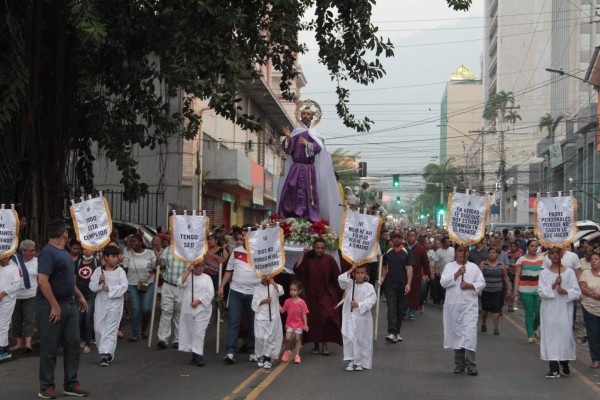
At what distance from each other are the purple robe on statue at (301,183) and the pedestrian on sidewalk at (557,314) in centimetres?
516

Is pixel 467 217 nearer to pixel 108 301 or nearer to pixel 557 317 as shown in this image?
pixel 557 317

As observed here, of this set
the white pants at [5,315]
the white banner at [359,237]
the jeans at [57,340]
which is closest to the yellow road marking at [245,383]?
the jeans at [57,340]

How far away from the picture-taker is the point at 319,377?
1186cm

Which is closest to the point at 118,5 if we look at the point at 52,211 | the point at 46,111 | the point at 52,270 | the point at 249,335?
the point at 46,111

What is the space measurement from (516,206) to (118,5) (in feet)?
237

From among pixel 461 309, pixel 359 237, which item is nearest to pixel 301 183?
pixel 359 237

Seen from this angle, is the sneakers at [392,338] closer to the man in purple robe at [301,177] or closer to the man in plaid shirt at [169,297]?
the man in purple robe at [301,177]

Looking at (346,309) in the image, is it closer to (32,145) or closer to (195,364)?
(195,364)

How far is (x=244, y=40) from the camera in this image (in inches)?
728

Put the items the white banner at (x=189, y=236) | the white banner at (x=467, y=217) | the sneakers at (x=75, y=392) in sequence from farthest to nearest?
the white banner at (x=189, y=236)
the white banner at (x=467, y=217)
the sneakers at (x=75, y=392)

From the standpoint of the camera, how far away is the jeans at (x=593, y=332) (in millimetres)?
13109

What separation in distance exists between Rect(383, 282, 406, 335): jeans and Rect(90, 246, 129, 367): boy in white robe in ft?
15.9

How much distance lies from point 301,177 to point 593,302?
5.86 meters

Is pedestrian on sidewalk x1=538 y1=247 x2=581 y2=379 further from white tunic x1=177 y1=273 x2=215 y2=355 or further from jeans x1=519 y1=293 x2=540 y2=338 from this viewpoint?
white tunic x1=177 y1=273 x2=215 y2=355
